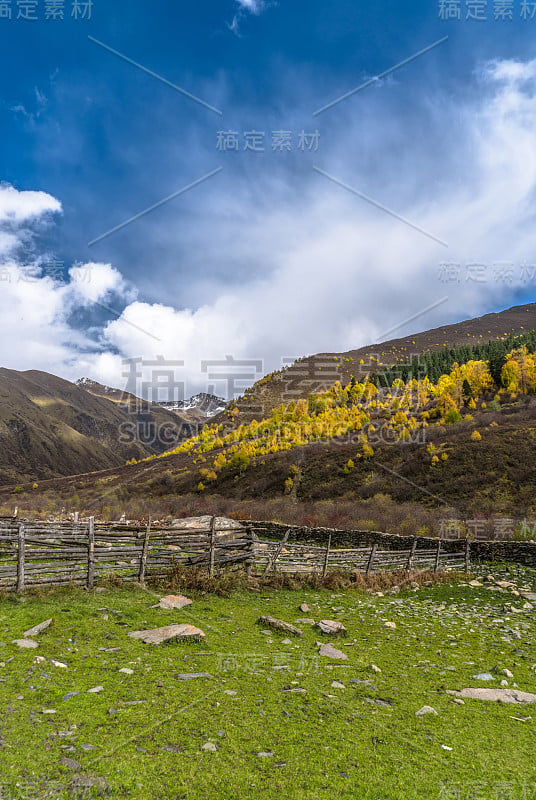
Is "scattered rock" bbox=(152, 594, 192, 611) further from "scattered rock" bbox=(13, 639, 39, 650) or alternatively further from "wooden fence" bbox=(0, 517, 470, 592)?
"scattered rock" bbox=(13, 639, 39, 650)

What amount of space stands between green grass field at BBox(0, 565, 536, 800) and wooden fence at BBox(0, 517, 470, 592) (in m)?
1.07

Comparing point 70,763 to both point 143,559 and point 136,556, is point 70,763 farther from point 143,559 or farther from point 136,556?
point 136,556

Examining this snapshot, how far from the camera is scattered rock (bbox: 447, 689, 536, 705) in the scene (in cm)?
517

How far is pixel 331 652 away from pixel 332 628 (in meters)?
1.20

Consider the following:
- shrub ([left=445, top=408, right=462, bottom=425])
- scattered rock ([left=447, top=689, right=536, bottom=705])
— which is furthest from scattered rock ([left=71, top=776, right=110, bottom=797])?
shrub ([left=445, top=408, right=462, bottom=425])

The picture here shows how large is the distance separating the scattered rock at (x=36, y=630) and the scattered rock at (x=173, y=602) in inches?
90.8

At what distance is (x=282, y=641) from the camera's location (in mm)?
6992

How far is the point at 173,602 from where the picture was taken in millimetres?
8484

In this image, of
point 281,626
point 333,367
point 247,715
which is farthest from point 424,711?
point 333,367

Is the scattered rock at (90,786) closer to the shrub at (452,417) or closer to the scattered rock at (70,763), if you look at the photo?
the scattered rock at (70,763)

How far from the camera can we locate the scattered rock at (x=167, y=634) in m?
6.24

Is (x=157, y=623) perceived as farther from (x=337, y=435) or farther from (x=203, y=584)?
(x=337, y=435)

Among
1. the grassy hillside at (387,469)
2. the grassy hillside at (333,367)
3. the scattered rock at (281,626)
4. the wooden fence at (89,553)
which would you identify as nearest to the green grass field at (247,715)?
the scattered rock at (281,626)

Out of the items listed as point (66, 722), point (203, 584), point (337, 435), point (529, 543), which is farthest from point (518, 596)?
point (337, 435)
